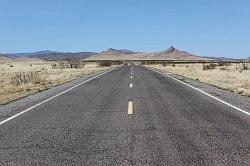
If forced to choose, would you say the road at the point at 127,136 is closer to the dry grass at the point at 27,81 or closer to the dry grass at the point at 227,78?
the dry grass at the point at 27,81

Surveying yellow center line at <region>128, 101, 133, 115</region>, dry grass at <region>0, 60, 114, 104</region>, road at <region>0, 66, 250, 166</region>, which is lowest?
dry grass at <region>0, 60, 114, 104</region>

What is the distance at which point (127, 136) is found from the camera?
8.40 meters

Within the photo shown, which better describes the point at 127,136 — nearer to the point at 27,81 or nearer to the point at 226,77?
the point at 27,81

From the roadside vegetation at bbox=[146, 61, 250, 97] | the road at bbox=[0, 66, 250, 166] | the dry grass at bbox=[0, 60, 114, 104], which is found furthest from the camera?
the roadside vegetation at bbox=[146, 61, 250, 97]

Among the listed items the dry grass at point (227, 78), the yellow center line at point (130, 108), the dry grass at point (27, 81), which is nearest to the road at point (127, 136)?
the yellow center line at point (130, 108)

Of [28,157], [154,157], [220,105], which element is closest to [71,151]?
[28,157]

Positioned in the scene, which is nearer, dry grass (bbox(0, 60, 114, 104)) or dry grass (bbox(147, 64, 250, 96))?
dry grass (bbox(0, 60, 114, 104))

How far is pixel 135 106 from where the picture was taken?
1345cm

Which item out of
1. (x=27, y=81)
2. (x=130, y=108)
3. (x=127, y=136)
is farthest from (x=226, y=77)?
(x=127, y=136)

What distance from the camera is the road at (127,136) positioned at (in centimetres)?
660

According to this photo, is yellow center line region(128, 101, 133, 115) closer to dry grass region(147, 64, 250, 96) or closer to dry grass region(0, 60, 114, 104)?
dry grass region(0, 60, 114, 104)

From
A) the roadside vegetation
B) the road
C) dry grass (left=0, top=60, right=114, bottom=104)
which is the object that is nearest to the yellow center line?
the road

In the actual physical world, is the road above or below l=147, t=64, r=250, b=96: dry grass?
above

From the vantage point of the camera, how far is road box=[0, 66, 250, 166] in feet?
21.7
